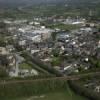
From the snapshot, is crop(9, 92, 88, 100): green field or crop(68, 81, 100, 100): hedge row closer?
crop(68, 81, 100, 100): hedge row

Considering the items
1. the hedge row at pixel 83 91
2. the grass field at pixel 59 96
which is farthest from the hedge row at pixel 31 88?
the hedge row at pixel 83 91

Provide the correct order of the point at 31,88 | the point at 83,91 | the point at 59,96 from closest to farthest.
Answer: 1. the point at 83,91
2. the point at 59,96
3. the point at 31,88

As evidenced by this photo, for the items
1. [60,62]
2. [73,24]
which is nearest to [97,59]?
[60,62]

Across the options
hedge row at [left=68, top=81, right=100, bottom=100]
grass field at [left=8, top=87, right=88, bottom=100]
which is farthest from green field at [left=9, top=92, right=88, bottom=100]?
hedge row at [left=68, top=81, right=100, bottom=100]

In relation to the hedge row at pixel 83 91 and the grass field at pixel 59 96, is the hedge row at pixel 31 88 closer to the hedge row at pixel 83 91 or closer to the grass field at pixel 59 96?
the grass field at pixel 59 96

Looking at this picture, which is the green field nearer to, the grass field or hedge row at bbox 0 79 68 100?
the grass field

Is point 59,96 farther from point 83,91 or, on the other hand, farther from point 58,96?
point 83,91

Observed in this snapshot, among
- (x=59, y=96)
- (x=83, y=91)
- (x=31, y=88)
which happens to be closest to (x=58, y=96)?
(x=59, y=96)

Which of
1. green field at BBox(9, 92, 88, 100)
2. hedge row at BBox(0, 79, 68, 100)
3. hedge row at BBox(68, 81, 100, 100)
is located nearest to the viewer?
hedge row at BBox(68, 81, 100, 100)

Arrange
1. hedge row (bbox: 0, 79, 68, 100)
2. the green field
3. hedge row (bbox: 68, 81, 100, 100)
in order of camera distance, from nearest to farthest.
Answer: hedge row (bbox: 68, 81, 100, 100) < the green field < hedge row (bbox: 0, 79, 68, 100)

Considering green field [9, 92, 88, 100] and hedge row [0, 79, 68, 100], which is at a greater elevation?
hedge row [0, 79, 68, 100]

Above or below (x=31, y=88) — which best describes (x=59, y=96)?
below
